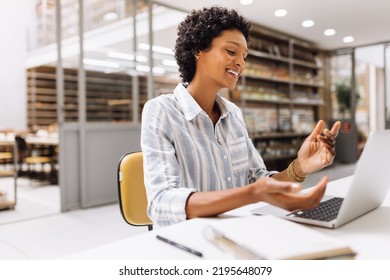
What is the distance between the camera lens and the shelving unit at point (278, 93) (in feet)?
20.7

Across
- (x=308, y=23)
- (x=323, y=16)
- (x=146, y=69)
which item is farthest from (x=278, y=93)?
(x=146, y=69)

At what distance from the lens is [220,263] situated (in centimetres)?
65

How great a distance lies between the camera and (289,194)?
29.9 inches

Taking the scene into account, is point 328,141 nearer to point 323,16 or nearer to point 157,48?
point 157,48

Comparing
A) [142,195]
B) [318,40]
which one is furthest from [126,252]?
[318,40]

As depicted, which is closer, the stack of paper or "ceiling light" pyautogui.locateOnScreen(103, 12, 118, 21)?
the stack of paper

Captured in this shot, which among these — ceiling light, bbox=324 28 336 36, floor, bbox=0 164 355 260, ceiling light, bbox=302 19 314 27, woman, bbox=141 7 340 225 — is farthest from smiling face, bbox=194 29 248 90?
ceiling light, bbox=324 28 336 36

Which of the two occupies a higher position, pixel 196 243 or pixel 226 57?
pixel 226 57

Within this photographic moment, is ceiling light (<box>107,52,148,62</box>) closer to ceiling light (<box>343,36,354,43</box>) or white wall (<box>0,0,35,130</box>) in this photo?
ceiling light (<box>343,36,354,43</box>)

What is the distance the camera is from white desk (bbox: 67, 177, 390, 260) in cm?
69

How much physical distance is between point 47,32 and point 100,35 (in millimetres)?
3698

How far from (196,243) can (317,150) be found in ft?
2.07

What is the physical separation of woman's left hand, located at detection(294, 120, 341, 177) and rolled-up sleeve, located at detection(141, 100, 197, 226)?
429mm

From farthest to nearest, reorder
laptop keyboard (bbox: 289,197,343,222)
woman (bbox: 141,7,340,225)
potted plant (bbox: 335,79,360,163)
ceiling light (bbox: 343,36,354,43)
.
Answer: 1. potted plant (bbox: 335,79,360,163)
2. ceiling light (bbox: 343,36,354,43)
3. woman (bbox: 141,7,340,225)
4. laptop keyboard (bbox: 289,197,343,222)
